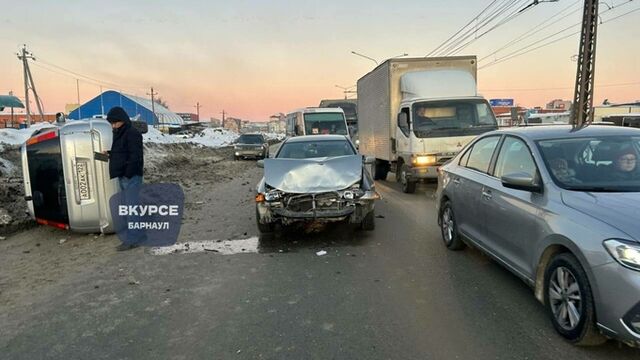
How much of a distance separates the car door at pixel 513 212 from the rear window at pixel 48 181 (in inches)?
233

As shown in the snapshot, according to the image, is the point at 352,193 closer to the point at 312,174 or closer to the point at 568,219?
the point at 312,174

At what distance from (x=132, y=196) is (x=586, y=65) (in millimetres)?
20082

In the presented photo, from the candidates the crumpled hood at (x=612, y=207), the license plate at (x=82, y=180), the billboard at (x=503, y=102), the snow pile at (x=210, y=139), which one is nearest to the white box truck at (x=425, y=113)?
the license plate at (x=82, y=180)

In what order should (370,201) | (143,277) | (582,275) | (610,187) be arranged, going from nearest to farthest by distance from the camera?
(582,275) → (610,187) → (143,277) → (370,201)

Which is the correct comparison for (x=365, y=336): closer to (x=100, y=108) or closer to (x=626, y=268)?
(x=626, y=268)

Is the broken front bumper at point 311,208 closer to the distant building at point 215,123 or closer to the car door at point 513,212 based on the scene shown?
the car door at point 513,212

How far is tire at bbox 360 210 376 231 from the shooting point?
704 centimetres

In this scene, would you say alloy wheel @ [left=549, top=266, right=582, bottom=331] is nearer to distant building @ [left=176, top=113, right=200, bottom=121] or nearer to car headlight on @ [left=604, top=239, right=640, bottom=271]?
car headlight on @ [left=604, top=239, right=640, bottom=271]

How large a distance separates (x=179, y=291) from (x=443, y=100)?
8154 mm

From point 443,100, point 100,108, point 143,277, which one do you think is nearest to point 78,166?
point 143,277

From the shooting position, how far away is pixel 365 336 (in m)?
3.69

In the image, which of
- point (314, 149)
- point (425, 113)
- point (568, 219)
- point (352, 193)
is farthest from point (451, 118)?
point (568, 219)

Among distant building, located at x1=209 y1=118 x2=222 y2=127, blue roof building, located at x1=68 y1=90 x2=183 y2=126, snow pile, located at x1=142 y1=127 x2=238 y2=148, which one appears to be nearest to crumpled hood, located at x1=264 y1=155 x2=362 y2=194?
snow pile, located at x1=142 y1=127 x2=238 y2=148

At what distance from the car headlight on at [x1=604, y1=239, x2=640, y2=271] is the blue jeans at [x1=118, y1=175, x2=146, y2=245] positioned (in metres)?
5.97
